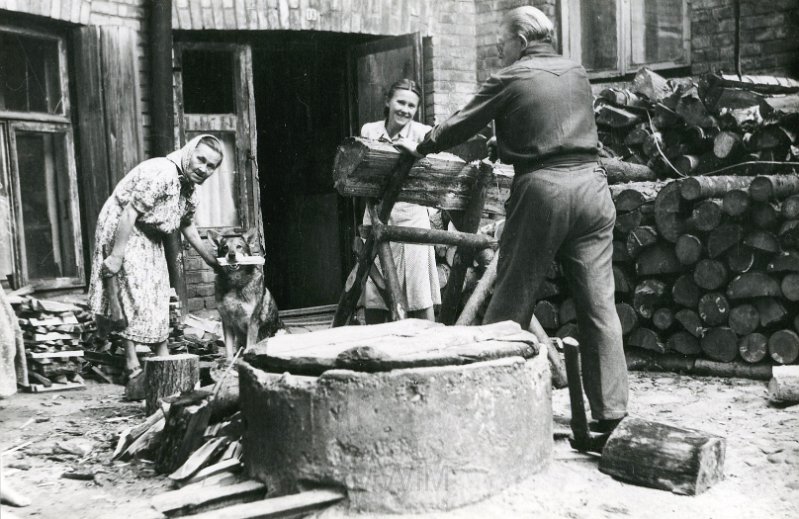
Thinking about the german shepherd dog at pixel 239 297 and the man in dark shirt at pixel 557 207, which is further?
the german shepherd dog at pixel 239 297

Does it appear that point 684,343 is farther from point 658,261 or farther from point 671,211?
point 671,211

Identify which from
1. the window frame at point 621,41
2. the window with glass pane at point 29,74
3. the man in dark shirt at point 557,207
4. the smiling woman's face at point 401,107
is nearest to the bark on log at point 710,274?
the man in dark shirt at point 557,207

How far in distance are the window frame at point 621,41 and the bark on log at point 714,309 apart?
3164 millimetres

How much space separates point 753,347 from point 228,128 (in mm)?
5121

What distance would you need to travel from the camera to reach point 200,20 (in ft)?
24.8

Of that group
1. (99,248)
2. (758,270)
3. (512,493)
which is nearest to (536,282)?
(512,493)

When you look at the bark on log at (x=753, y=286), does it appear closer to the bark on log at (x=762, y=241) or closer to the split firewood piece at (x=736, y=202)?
the bark on log at (x=762, y=241)

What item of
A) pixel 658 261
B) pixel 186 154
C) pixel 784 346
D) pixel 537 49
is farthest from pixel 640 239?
pixel 186 154

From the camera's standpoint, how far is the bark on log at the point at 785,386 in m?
4.58

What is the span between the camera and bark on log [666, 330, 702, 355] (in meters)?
5.63

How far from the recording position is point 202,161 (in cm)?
570

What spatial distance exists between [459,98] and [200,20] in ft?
9.21

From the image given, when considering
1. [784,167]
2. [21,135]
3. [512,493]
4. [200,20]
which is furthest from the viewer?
[200,20]

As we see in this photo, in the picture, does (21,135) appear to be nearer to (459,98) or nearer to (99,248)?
(99,248)
